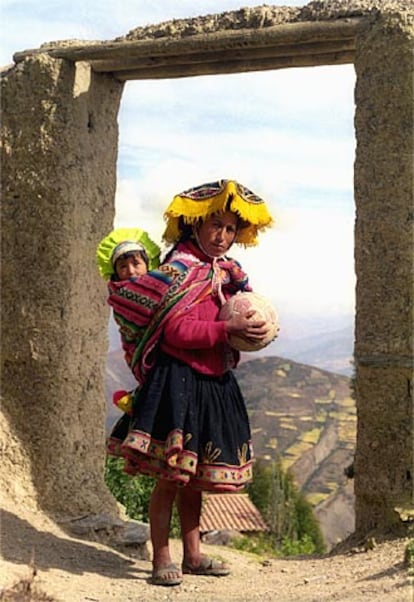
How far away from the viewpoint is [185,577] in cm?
421

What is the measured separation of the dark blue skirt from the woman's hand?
1.03ft

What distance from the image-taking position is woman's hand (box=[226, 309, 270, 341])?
3.83 meters

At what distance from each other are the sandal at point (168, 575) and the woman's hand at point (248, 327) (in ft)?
3.64

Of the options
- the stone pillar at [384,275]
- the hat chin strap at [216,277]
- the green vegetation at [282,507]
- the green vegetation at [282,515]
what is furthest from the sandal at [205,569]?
the green vegetation at [282,507]

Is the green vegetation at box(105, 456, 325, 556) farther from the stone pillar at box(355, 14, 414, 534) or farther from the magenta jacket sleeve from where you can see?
the magenta jacket sleeve

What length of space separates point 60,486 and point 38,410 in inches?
18.2

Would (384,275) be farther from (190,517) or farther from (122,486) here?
(122,486)

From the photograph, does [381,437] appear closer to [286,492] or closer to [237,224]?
[237,224]

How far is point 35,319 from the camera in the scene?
17.6 ft

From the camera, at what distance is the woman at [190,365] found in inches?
155

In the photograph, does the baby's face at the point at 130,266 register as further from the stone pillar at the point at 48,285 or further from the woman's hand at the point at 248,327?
the stone pillar at the point at 48,285

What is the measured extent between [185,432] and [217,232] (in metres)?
0.91

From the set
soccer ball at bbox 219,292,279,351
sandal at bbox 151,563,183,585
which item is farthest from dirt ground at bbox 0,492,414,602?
soccer ball at bbox 219,292,279,351

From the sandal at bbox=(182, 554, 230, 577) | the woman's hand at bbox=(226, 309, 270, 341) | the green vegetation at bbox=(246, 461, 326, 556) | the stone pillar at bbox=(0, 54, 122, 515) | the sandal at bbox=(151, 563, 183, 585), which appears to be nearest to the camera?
the woman's hand at bbox=(226, 309, 270, 341)
